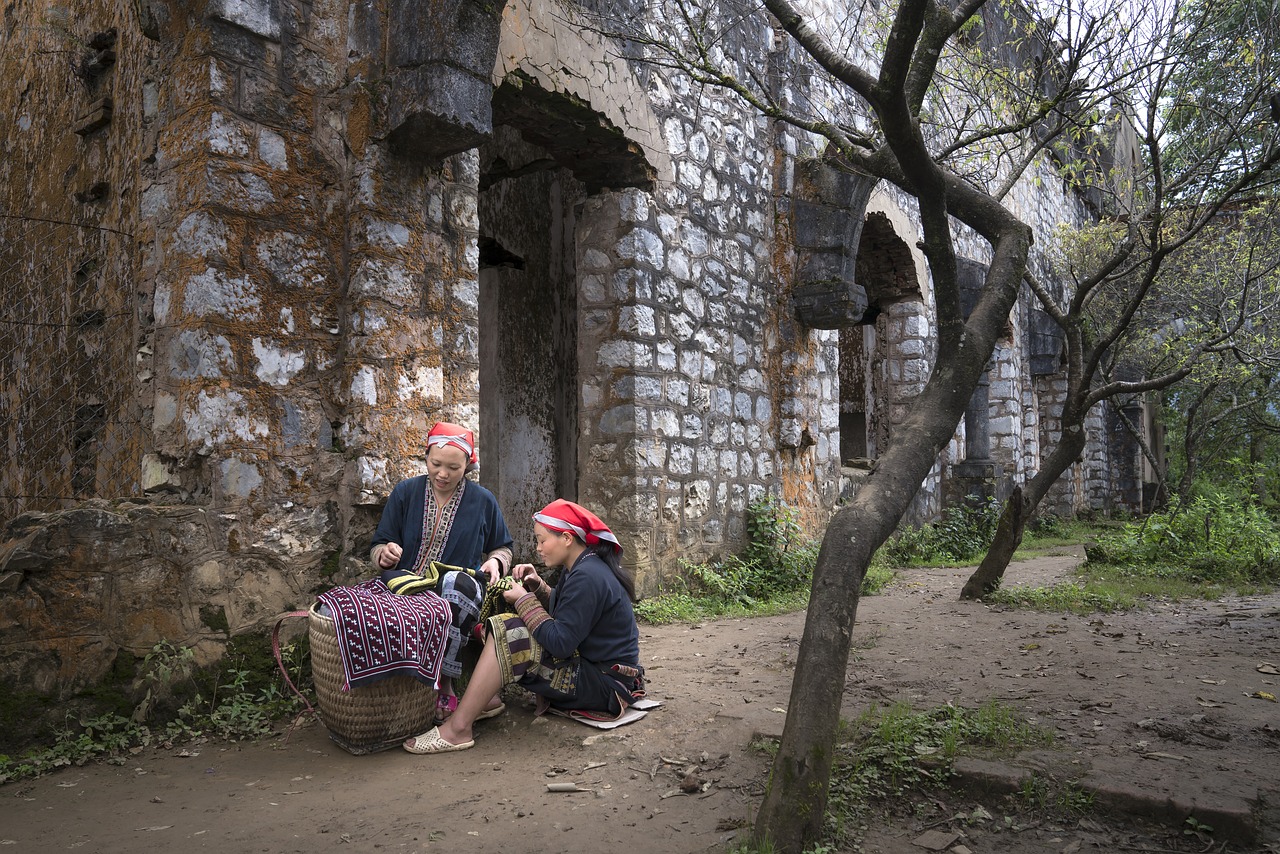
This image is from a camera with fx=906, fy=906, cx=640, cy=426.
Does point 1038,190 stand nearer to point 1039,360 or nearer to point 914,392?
point 1039,360

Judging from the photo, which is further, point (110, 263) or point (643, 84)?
point (643, 84)

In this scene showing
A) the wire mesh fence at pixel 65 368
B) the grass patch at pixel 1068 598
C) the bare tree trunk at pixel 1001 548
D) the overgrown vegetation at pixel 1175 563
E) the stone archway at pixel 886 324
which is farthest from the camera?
the stone archway at pixel 886 324

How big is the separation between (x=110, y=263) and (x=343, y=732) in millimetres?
2469

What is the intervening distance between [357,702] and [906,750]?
194cm

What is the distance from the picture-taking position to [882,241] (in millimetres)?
9984

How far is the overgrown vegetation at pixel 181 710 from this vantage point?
123 inches

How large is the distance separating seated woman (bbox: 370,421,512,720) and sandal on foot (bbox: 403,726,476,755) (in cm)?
18

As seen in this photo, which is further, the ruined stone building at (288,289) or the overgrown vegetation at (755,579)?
the overgrown vegetation at (755,579)

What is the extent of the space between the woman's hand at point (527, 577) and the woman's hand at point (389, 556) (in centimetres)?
47

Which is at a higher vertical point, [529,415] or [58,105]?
[58,105]

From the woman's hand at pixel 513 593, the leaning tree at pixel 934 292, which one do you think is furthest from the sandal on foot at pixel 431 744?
the leaning tree at pixel 934 292

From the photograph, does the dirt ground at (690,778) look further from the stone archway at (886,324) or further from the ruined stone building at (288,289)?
the stone archway at (886,324)

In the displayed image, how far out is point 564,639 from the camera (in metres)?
3.46

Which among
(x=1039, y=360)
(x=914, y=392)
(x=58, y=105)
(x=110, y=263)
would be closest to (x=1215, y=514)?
(x=914, y=392)
